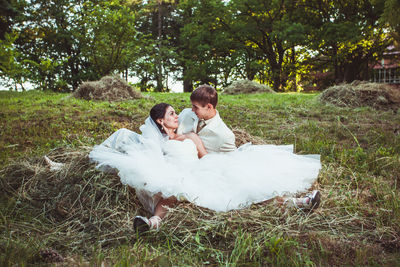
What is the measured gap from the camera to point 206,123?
3.53m

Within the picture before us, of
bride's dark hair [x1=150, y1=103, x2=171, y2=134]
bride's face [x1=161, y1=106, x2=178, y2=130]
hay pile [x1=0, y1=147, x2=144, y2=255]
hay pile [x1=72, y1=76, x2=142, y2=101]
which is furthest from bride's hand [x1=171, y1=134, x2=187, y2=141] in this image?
hay pile [x1=72, y1=76, x2=142, y2=101]

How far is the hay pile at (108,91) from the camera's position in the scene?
8.95 metres

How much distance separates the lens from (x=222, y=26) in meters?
25.5

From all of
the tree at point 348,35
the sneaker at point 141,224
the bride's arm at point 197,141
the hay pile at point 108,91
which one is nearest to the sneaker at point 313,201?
the bride's arm at point 197,141

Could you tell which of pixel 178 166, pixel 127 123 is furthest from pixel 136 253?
pixel 127 123

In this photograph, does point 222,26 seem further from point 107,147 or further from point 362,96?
point 107,147

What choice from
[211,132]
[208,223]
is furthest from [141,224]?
[211,132]

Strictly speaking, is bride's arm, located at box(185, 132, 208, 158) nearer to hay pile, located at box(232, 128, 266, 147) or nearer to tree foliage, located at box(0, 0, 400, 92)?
hay pile, located at box(232, 128, 266, 147)

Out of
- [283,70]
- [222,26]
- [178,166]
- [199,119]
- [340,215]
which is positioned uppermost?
[222,26]

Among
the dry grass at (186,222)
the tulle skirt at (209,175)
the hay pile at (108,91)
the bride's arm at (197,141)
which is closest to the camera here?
the dry grass at (186,222)

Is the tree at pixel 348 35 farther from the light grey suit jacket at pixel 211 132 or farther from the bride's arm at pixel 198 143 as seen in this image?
the bride's arm at pixel 198 143

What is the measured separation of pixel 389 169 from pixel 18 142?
552cm

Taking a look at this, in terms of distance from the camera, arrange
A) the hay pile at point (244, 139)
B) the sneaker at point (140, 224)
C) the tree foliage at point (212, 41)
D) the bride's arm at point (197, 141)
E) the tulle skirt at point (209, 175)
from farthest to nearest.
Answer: the tree foliage at point (212, 41)
the hay pile at point (244, 139)
the bride's arm at point (197, 141)
the tulle skirt at point (209, 175)
the sneaker at point (140, 224)

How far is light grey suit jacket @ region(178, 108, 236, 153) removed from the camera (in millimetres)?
3479
